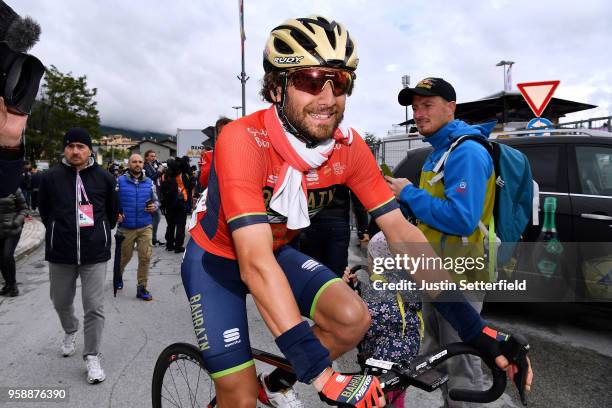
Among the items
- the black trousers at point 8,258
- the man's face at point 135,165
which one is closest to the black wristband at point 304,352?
the man's face at point 135,165

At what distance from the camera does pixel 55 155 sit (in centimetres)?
3800

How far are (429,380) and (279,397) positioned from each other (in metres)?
0.69

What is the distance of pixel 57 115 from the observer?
127 feet

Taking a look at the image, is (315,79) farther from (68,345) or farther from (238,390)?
(68,345)

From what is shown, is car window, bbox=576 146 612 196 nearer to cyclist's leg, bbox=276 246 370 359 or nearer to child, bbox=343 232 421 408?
child, bbox=343 232 421 408

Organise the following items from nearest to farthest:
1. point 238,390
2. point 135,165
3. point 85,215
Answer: point 238,390
point 85,215
point 135,165

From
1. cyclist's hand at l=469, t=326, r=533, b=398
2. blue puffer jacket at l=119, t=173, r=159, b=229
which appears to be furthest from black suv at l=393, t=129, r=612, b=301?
blue puffer jacket at l=119, t=173, r=159, b=229

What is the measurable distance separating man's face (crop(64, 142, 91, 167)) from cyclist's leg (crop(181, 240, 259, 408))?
7.96 feet

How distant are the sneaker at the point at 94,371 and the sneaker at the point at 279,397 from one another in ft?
7.09

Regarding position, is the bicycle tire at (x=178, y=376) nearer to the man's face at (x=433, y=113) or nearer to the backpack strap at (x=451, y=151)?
the backpack strap at (x=451, y=151)

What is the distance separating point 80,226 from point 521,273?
465cm

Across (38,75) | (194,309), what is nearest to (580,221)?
(194,309)

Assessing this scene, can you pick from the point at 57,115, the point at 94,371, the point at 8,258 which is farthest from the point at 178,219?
the point at 57,115

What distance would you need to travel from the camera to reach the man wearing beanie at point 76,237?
12.4 feet
